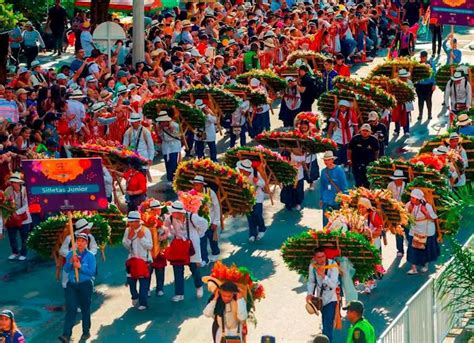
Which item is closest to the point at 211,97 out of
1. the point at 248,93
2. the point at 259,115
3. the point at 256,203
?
the point at 248,93

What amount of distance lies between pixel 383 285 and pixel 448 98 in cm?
1009

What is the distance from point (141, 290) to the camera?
19703 millimetres

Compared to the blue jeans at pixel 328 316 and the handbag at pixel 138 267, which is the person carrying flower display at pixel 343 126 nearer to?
the handbag at pixel 138 267

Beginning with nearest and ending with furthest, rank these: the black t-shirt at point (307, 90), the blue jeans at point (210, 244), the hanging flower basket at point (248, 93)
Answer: the blue jeans at point (210, 244) < the hanging flower basket at point (248, 93) < the black t-shirt at point (307, 90)

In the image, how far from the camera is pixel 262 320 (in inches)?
765

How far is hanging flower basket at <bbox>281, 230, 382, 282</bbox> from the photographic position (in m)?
18.5

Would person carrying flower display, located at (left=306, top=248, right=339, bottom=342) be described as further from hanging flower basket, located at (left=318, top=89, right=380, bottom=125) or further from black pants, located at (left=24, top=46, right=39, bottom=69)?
black pants, located at (left=24, top=46, right=39, bottom=69)

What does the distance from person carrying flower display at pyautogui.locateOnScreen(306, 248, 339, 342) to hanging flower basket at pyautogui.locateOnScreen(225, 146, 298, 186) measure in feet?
17.2

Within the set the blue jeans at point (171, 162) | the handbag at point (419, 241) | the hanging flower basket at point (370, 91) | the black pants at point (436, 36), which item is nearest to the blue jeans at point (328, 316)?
the handbag at point (419, 241)

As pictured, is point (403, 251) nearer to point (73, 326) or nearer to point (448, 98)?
point (73, 326)

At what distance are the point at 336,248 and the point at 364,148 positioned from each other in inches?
269

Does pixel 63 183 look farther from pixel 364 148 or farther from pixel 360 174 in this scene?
pixel 360 174

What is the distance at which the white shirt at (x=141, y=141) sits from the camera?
82.0ft

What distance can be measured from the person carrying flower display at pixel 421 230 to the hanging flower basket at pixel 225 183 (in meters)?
Result: 2.45
